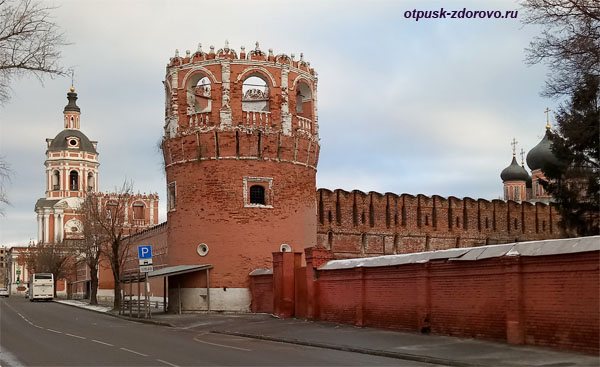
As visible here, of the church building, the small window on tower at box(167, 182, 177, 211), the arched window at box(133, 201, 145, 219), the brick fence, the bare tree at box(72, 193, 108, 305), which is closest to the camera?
the brick fence

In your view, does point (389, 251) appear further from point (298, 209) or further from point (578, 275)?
point (578, 275)

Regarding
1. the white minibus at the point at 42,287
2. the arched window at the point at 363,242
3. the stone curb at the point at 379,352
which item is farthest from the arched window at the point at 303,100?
the white minibus at the point at 42,287

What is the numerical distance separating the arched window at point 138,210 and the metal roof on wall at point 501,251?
7305 cm

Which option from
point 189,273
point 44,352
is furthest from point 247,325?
point 44,352

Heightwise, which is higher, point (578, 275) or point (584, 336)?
point (578, 275)

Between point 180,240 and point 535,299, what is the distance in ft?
73.7

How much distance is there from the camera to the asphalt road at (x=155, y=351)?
1773cm

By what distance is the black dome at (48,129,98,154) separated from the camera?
11919 cm

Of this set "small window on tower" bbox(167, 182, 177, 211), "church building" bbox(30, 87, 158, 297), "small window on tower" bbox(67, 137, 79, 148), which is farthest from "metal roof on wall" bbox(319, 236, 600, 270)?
"small window on tower" bbox(67, 137, 79, 148)

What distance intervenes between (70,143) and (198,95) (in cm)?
8401

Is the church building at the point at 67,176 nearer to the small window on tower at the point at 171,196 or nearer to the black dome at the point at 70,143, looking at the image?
the black dome at the point at 70,143

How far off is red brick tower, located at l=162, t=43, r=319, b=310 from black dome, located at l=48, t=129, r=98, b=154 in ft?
275

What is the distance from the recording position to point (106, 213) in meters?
58.5

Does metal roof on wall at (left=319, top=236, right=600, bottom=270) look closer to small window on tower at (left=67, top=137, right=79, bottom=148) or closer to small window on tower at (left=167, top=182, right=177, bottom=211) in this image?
small window on tower at (left=167, top=182, right=177, bottom=211)
